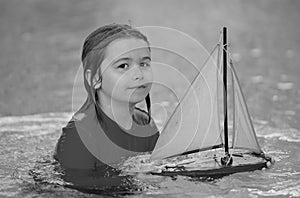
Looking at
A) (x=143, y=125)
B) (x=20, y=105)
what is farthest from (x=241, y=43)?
(x=143, y=125)

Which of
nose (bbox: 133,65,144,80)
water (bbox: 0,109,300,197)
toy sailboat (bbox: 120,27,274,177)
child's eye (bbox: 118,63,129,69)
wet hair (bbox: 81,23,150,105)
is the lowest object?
water (bbox: 0,109,300,197)

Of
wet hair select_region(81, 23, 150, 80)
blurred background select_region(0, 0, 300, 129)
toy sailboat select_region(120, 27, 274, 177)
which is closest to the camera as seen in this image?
toy sailboat select_region(120, 27, 274, 177)

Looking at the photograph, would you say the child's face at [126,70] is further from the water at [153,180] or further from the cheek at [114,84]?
the water at [153,180]

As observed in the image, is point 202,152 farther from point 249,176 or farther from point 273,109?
point 273,109

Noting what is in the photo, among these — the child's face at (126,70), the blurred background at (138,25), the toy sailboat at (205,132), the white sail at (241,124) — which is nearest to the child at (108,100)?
the child's face at (126,70)

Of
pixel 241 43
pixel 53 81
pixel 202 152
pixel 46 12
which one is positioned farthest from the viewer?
pixel 46 12

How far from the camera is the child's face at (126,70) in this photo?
1773 mm

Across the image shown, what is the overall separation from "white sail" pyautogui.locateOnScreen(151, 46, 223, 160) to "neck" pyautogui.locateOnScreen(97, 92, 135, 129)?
0.52 feet

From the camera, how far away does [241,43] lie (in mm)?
3902

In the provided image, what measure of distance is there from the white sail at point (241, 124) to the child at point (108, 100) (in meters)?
0.26

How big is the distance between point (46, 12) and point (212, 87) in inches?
127

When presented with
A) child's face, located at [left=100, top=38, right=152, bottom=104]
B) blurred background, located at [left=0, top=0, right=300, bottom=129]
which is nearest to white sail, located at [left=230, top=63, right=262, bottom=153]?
child's face, located at [left=100, top=38, right=152, bottom=104]

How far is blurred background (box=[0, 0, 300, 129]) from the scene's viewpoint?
9.71 feet

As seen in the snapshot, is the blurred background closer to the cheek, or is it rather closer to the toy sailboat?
the toy sailboat
